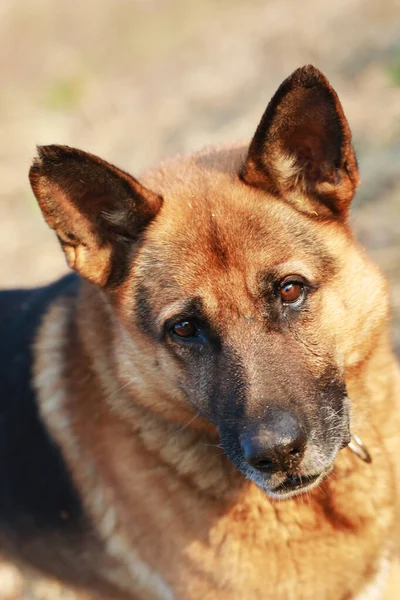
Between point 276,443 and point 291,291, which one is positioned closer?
point 276,443

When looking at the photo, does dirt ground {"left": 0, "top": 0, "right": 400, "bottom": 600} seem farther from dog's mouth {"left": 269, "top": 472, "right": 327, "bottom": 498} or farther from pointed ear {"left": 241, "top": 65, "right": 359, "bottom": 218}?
dog's mouth {"left": 269, "top": 472, "right": 327, "bottom": 498}

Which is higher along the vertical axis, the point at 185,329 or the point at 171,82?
the point at 171,82

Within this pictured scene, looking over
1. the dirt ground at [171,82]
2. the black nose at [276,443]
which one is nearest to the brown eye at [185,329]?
the black nose at [276,443]

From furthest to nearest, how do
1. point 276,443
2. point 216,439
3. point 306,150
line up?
1. point 216,439
2. point 306,150
3. point 276,443

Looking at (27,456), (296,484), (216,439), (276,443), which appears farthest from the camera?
(27,456)

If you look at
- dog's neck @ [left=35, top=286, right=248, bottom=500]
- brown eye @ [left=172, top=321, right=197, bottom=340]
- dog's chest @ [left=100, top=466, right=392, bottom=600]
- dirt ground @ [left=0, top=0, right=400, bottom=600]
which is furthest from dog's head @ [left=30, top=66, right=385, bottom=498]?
dirt ground @ [left=0, top=0, right=400, bottom=600]

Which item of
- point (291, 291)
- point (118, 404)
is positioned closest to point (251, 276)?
point (291, 291)

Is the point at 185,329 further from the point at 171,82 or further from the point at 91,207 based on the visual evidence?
the point at 171,82

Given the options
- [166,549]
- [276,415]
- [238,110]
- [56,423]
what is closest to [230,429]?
[276,415]
